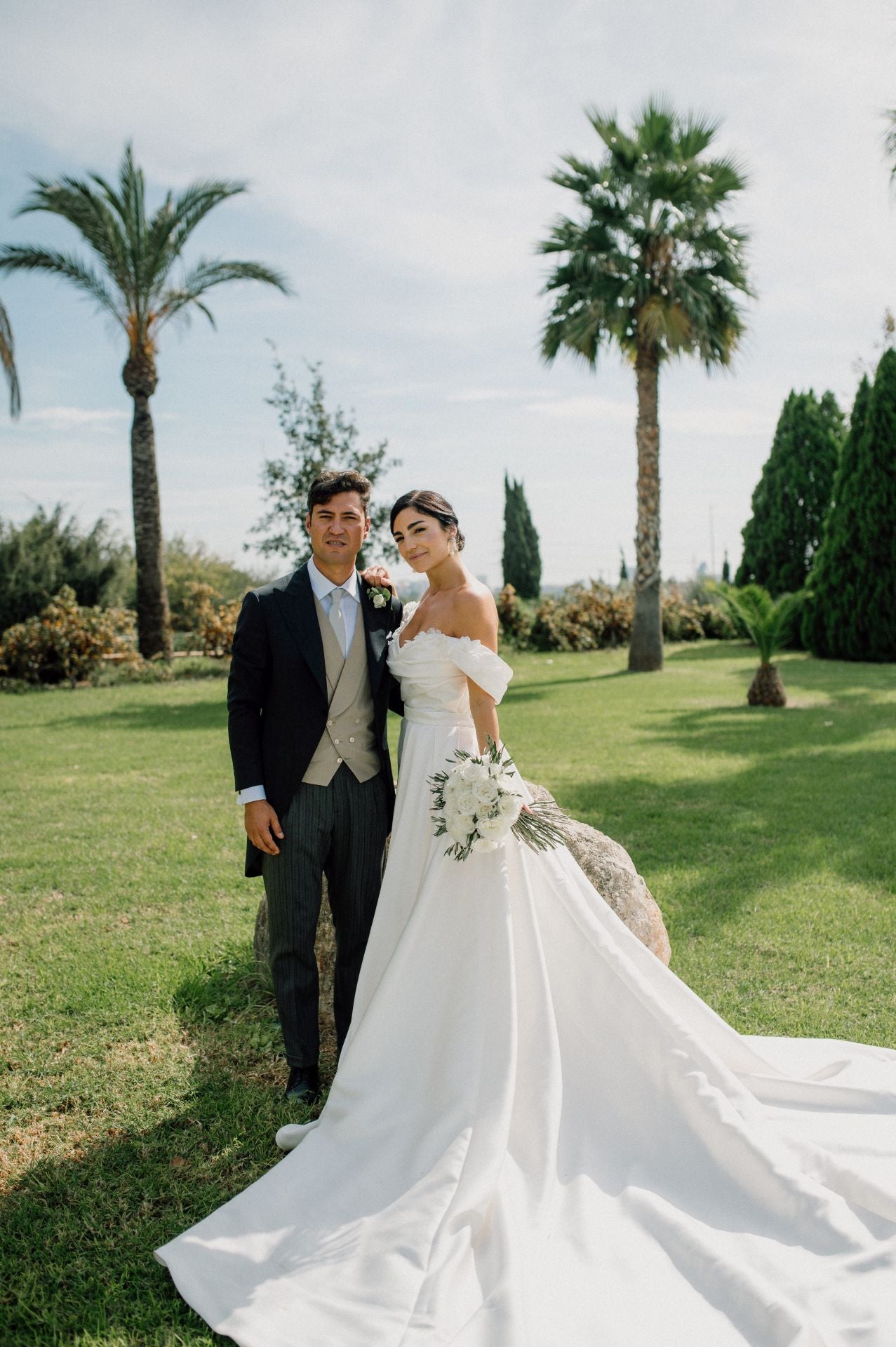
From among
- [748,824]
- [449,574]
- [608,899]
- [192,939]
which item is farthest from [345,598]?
[748,824]

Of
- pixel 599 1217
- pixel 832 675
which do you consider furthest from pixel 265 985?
pixel 832 675

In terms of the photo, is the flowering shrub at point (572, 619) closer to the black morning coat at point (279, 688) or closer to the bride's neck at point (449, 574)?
the bride's neck at point (449, 574)

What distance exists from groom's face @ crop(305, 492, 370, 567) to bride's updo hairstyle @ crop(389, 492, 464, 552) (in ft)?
0.52

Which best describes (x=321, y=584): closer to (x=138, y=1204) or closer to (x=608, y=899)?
(x=608, y=899)

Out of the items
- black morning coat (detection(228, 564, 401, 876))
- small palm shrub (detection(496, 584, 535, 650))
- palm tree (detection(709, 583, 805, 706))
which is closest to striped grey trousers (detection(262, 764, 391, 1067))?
black morning coat (detection(228, 564, 401, 876))

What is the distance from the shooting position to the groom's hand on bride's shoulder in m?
3.53

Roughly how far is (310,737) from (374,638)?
48cm

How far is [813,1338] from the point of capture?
2164 millimetres

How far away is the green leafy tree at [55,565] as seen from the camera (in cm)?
2120

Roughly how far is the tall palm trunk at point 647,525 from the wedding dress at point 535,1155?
15692 mm

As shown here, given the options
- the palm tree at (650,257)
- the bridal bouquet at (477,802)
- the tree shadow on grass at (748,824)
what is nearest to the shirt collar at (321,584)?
the bridal bouquet at (477,802)

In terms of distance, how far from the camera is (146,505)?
61.0ft

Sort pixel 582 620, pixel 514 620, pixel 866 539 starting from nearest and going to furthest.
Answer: pixel 866 539
pixel 514 620
pixel 582 620

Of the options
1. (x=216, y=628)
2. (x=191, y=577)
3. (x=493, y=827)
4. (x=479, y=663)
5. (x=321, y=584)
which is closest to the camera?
(x=493, y=827)
